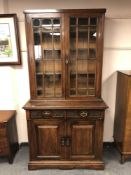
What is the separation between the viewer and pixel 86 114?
2.12 metres

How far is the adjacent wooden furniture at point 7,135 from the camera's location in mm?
2238

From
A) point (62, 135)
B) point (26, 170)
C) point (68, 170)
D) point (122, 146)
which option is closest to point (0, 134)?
point (26, 170)

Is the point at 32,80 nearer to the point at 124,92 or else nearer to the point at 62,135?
the point at 62,135

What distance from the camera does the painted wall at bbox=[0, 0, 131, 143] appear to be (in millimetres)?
2342

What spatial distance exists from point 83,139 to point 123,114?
62cm

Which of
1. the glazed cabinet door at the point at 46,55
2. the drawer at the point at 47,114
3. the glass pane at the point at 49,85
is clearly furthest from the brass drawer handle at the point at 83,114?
the glass pane at the point at 49,85

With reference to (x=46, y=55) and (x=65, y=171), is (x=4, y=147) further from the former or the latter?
(x=46, y=55)

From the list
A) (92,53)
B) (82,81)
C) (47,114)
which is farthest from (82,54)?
(47,114)

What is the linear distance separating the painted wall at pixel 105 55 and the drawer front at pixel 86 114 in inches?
22.9

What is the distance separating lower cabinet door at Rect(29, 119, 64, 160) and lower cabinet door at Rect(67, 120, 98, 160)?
12cm

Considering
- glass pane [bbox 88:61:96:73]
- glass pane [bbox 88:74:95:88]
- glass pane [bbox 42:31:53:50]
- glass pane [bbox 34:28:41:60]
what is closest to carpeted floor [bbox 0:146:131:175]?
glass pane [bbox 88:74:95:88]

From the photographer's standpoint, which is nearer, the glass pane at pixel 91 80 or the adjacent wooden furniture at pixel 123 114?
the adjacent wooden furniture at pixel 123 114

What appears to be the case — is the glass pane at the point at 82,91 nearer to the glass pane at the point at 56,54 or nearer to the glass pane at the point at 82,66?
the glass pane at the point at 82,66

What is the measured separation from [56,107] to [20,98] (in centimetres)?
81
